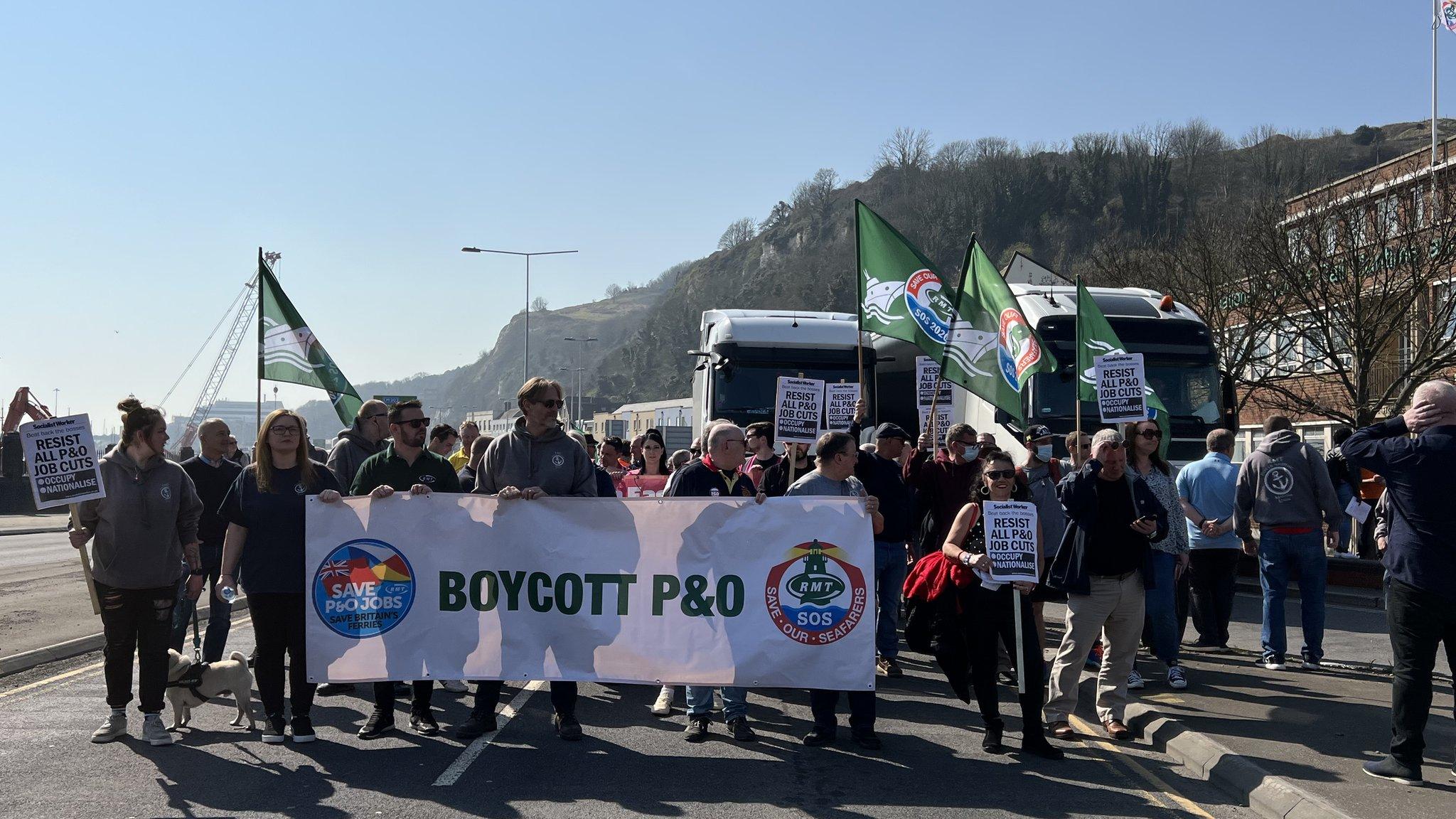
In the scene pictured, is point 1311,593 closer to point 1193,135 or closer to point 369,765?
point 369,765

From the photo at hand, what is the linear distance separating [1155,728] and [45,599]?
12.5 m

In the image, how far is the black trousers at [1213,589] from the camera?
11.0 meters

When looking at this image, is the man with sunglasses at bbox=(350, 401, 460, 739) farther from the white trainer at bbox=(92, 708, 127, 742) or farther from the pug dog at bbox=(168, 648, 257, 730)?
the white trainer at bbox=(92, 708, 127, 742)

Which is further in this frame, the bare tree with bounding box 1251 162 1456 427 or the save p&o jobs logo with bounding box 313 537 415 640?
the bare tree with bounding box 1251 162 1456 427

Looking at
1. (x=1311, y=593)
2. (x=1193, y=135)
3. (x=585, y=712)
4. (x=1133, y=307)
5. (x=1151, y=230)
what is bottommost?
(x=585, y=712)

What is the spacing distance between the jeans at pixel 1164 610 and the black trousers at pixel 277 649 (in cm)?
573

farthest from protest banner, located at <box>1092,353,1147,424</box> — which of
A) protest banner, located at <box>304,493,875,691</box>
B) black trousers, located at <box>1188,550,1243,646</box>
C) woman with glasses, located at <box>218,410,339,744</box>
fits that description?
woman with glasses, located at <box>218,410,339,744</box>

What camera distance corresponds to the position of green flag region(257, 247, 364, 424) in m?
13.5

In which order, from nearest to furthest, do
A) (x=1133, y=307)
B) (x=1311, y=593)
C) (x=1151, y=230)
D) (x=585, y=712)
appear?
(x=585, y=712) → (x=1311, y=593) → (x=1133, y=307) → (x=1151, y=230)

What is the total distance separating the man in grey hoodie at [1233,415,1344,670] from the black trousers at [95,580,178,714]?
7.91 meters

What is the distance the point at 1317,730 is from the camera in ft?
25.7

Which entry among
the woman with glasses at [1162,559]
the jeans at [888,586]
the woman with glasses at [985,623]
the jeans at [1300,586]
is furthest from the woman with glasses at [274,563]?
the jeans at [1300,586]

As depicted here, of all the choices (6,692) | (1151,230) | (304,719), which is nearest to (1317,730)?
(304,719)

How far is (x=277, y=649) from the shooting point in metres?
7.72
